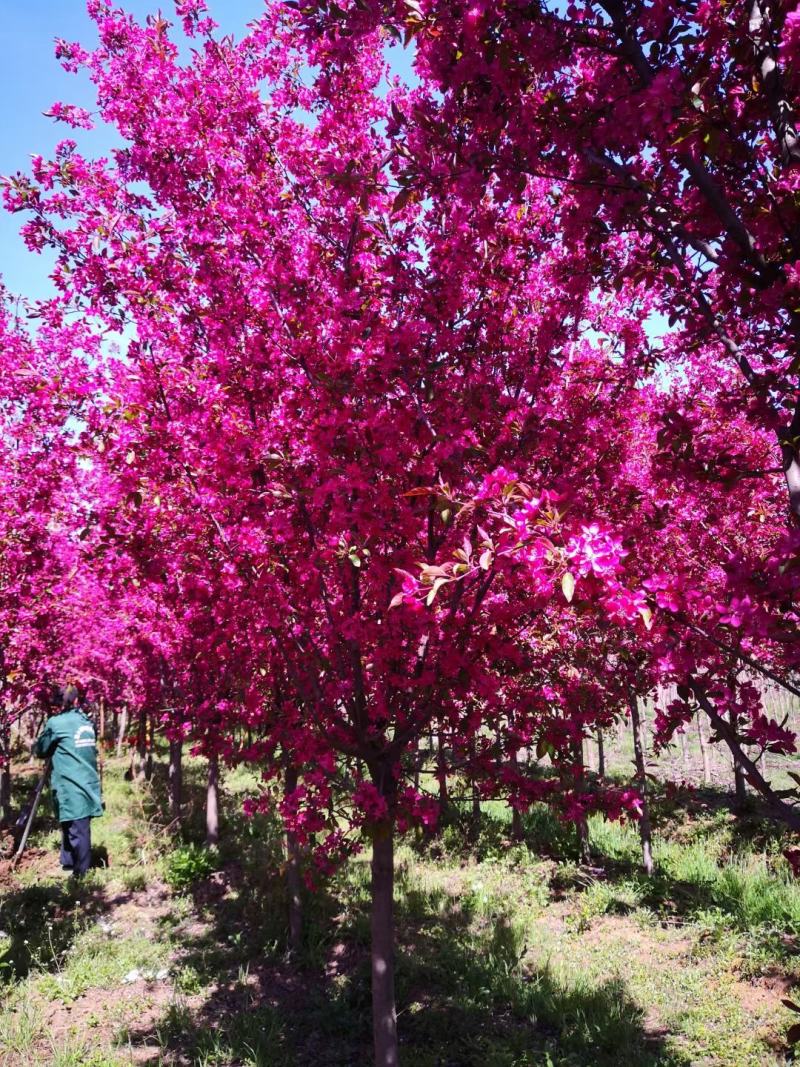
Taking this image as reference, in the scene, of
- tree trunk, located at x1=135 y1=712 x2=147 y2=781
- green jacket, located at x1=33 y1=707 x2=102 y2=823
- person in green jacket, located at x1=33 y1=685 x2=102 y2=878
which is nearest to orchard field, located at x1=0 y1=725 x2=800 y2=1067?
person in green jacket, located at x1=33 y1=685 x2=102 y2=878

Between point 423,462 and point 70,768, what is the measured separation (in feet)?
18.8

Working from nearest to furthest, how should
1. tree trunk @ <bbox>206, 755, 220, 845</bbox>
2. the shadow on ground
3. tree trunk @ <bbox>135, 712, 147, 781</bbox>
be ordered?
the shadow on ground
tree trunk @ <bbox>206, 755, 220, 845</bbox>
tree trunk @ <bbox>135, 712, 147, 781</bbox>

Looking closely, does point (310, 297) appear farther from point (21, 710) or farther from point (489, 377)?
point (21, 710)

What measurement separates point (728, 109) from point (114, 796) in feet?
38.6

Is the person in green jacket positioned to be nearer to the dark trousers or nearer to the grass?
the dark trousers

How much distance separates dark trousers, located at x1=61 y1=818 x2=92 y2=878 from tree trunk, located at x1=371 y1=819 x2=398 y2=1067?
455cm

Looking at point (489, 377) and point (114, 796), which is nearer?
point (489, 377)

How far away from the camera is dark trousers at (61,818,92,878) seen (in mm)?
6848

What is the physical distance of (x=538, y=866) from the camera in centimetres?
768

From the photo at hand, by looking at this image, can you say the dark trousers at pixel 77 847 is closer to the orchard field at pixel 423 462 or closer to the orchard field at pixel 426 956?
the orchard field at pixel 426 956

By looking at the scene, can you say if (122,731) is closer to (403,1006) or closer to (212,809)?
(212,809)

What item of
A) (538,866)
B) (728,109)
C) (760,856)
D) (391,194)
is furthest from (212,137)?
(760,856)

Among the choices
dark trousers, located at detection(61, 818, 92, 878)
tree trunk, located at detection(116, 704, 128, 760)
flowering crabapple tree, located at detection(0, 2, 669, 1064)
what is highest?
flowering crabapple tree, located at detection(0, 2, 669, 1064)

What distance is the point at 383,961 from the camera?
140 inches
